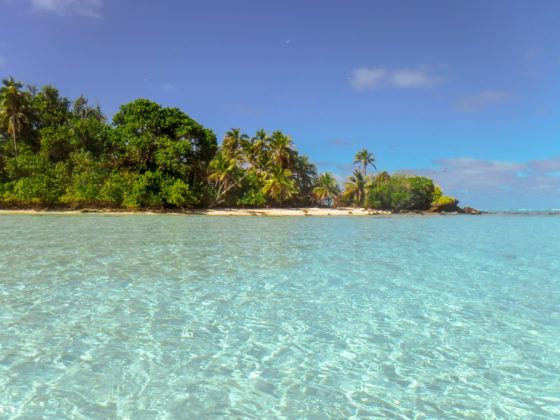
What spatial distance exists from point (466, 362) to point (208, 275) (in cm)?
645

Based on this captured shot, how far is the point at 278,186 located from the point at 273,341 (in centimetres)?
4783

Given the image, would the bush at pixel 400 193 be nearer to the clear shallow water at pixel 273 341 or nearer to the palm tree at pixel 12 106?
the palm tree at pixel 12 106

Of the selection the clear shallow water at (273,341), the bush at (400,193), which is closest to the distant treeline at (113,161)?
the bush at (400,193)

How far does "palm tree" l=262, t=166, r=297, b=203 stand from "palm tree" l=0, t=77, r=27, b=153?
29310 millimetres

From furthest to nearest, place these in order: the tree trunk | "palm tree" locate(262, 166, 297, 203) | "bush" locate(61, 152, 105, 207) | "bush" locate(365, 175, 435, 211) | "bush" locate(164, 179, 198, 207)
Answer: "bush" locate(365, 175, 435, 211)
"palm tree" locate(262, 166, 297, 203)
the tree trunk
"bush" locate(164, 179, 198, 207)
"bush" locate(61, 152, 105, 207)

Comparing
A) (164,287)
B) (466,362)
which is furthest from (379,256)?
(466,362)

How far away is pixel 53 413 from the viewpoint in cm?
356

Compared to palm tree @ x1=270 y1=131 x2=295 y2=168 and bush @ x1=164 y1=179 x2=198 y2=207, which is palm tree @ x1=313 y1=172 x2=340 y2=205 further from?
bush @ x1=164 y1=179 x2=198 y2=207

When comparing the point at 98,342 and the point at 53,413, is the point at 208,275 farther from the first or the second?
the point at 53,413

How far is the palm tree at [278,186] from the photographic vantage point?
53156 mm

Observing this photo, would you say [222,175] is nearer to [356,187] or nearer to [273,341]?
[356,187]

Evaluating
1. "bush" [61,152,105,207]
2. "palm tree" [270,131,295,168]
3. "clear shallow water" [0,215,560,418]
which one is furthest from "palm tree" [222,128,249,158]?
"clear shallow water" [0,215,560,418]

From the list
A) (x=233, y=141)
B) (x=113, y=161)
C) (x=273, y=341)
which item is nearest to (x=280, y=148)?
(x=233, y=141)

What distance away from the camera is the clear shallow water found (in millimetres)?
3865
